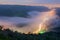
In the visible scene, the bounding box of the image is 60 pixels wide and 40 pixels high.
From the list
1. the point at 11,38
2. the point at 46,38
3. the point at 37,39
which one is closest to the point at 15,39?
the point at 11,38

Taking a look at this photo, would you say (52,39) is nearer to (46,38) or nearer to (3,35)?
(46,38)

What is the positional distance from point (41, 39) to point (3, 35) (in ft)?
5.82

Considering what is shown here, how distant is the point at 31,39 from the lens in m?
11.9

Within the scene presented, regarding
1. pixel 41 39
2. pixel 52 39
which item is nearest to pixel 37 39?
pixel 41 39

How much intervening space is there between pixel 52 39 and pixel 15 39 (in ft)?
7.29

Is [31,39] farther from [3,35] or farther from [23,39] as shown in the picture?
[3,35]

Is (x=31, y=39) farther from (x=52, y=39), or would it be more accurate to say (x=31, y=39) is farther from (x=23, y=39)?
(x=52, y=39)

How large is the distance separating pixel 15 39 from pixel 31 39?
0.74 meters

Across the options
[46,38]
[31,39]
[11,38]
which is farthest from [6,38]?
[46,38]

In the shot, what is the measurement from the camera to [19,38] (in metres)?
12.1

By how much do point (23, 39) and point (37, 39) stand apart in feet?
2.38

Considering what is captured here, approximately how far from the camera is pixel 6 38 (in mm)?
11844

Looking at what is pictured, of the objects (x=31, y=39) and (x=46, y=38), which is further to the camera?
(x=46, y=38)

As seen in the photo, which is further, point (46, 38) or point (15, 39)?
point (46, 38)
